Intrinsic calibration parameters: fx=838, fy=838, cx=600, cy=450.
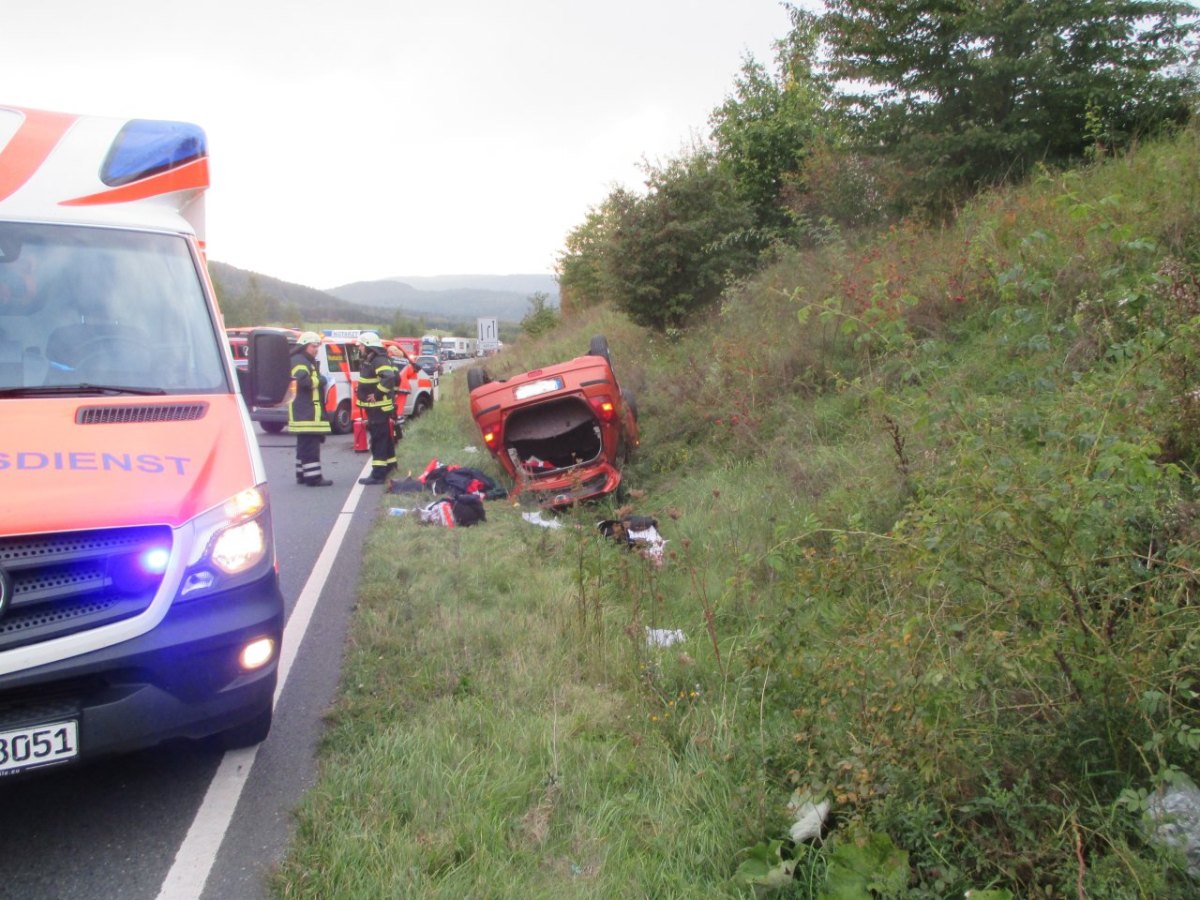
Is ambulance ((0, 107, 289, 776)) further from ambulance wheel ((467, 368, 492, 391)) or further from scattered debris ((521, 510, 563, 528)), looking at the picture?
ambulance wheel ((467, 368, 492, 391))

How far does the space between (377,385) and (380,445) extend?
82 centimetres

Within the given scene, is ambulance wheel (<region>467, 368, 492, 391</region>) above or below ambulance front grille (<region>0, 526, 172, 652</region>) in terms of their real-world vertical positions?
below

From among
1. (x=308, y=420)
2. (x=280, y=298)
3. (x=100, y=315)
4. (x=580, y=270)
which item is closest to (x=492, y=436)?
(x=308, y=420)

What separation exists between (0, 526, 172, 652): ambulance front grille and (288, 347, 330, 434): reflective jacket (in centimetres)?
775

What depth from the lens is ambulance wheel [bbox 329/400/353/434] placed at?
55.0 ft

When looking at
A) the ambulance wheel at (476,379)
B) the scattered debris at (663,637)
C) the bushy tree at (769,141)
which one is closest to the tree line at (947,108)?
the bushy tree at (769,141)

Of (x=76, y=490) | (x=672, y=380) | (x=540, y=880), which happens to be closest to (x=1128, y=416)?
(x=540, y=880)

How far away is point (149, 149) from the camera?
15.0ft

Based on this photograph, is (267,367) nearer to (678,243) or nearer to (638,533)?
(638,533)

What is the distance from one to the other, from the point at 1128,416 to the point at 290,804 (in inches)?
141

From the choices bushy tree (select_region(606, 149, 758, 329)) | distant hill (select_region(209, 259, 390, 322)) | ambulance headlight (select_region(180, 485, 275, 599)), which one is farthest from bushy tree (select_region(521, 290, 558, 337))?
distant hill (select_region(209, 259, 390, 322))

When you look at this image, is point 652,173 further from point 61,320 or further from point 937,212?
point 61,320

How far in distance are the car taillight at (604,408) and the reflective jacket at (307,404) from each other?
14.6 feet

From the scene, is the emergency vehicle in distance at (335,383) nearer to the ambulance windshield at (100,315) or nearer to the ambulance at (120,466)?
the ambulance at (120,466)
